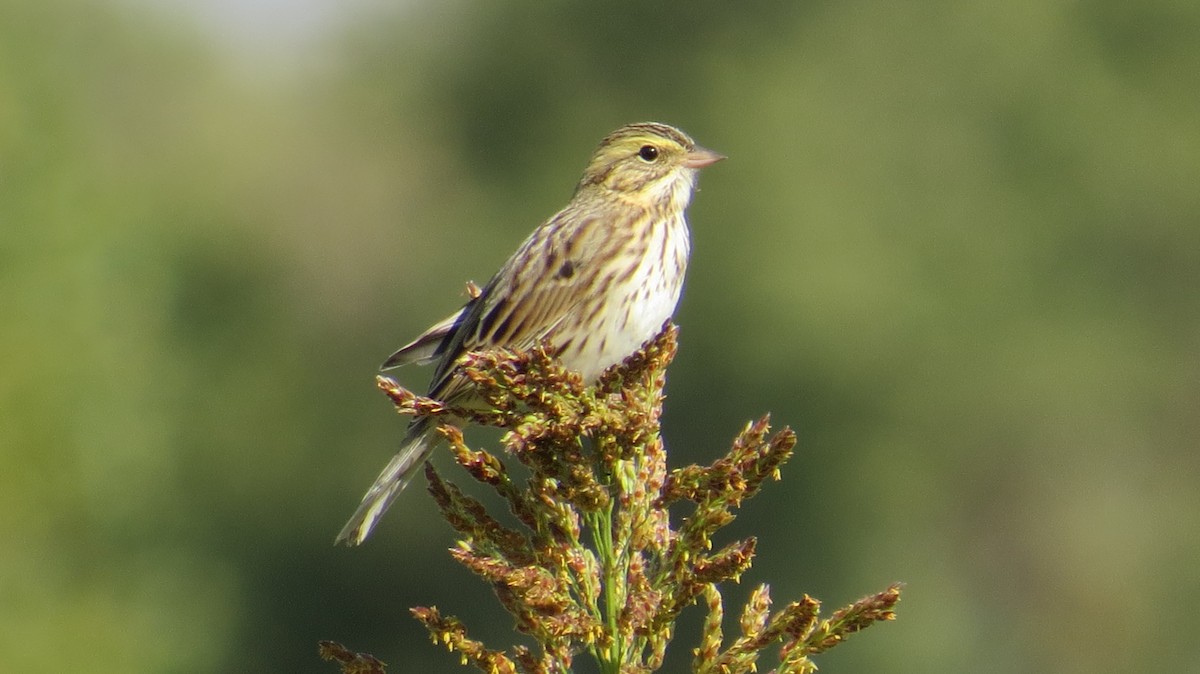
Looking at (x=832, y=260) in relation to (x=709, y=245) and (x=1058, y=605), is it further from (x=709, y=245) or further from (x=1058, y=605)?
(x=1058, y=605)

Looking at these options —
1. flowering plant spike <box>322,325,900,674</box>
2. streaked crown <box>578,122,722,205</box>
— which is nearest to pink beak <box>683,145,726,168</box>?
streaked crown <box>578,122,722,205</box>

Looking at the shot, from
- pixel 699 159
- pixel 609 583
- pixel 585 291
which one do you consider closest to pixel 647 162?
pixel 699 159

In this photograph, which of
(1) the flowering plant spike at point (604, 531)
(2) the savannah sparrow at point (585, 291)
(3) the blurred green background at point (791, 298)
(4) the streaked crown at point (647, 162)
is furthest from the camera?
(3) the blurred green background at point (791, 298)

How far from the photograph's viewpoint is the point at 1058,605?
3266cm

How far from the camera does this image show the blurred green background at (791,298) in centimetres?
2609

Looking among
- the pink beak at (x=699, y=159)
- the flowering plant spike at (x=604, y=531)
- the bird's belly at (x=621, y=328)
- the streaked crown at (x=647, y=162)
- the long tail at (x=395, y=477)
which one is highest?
the pink beak at (x=699, y=159)

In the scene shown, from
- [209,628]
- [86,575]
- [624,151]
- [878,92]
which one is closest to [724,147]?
[878,92]

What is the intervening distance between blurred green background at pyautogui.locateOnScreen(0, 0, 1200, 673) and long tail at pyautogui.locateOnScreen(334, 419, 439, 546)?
14252 millimetres

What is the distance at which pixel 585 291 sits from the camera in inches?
251

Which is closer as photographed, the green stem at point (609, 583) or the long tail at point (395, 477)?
the green stem at point (609, 583)

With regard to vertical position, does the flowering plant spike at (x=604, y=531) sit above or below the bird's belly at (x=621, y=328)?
below

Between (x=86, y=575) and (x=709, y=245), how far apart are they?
1249cm

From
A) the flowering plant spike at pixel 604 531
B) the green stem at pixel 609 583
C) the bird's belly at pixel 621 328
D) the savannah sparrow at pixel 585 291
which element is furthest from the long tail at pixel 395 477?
the green stem at pixel 609 583

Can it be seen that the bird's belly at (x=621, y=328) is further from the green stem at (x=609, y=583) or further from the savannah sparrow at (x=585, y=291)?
the green stem at (x=609, y=583)
